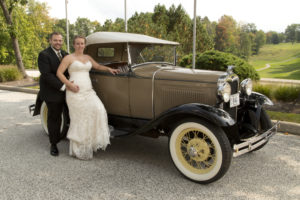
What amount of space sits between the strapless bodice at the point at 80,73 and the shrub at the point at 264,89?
16.9 feet

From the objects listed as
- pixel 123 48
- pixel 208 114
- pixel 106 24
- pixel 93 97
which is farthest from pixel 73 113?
pixel 106 24

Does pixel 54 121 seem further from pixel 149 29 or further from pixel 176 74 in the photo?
pixel 149 29

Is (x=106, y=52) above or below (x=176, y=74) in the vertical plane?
above

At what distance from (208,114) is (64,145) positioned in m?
2.59

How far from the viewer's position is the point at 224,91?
3.12 meters

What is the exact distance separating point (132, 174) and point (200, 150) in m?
0.90

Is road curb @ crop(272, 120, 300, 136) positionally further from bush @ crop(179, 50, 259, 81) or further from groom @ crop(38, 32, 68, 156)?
groom @ crop(38, 32, 68, 156)

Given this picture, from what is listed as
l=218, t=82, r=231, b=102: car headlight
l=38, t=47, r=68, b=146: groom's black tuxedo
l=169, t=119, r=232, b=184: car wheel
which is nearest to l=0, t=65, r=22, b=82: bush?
l=38, t=47, r=68, b=146: groom's black tuxedo

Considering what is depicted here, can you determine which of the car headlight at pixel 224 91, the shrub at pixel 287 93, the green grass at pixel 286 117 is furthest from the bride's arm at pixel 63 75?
Result: the shrub at pixel 287 93

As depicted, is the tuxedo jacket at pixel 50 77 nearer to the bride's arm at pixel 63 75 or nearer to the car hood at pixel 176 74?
the bride's arm at pixel 63 75

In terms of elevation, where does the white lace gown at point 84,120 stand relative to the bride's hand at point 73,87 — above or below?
below

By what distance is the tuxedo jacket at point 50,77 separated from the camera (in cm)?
361

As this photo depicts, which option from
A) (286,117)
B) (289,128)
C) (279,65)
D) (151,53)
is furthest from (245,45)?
(151,53)

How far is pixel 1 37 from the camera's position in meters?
15.3
